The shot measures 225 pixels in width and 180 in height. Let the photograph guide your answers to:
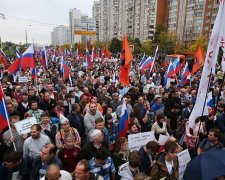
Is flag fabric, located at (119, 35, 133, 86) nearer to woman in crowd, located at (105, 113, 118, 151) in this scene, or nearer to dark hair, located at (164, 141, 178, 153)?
woman in crowd, located at (105, 113, 118, 151)

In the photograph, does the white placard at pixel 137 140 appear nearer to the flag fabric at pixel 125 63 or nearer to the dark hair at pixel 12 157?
the dark hair at pixel 12 157

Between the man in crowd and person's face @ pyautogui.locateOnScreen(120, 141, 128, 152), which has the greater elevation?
the man in crowd

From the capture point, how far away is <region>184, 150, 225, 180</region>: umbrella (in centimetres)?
248

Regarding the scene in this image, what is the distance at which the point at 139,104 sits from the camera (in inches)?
302

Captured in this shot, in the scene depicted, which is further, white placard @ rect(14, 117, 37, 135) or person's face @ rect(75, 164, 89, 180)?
white placard @ rect(14, 117, 37, 135)

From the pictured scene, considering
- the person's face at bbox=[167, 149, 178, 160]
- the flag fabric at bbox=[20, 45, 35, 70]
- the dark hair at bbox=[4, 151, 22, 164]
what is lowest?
the person's face at bbox=[167, 149, 178, 160]

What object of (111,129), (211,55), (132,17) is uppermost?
(132,17)

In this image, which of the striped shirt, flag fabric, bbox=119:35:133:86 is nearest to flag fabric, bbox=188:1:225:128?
the striped shirt

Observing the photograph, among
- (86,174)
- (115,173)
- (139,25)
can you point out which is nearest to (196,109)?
(115,173)

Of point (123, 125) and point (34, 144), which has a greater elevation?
point (34, 144)

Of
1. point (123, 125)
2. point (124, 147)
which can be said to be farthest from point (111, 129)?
point (124, 147)

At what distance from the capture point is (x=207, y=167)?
2547 millimetres

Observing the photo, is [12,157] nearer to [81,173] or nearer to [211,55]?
[81,173]

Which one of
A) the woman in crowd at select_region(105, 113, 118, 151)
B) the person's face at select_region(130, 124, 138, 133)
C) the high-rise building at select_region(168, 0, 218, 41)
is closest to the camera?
the person's face at select_region(130, 124, 138, 133)
